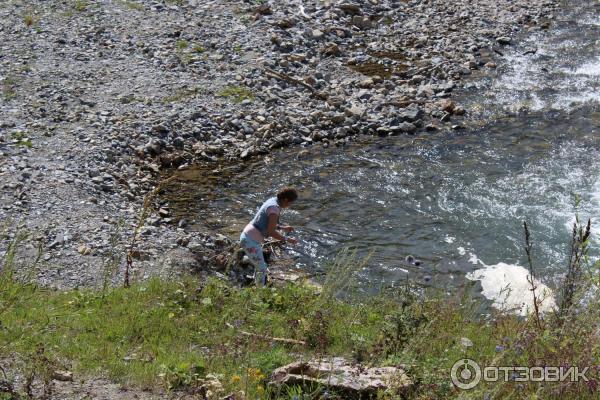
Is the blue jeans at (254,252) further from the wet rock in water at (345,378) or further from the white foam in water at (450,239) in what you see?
the wet rock in water at (345,378)

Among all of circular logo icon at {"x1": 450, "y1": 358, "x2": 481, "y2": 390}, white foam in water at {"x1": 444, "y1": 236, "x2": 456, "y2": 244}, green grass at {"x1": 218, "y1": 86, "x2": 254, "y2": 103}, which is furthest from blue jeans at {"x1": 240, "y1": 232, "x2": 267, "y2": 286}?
green grass at {"x1": 218, "y1": 86, "x2": 254, "y2": 103}

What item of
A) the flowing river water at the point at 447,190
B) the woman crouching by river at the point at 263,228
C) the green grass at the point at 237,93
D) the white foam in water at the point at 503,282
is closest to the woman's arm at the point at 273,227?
the woman crouching by river at the point at 263,228

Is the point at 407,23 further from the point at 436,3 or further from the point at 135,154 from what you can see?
the point at 135,154

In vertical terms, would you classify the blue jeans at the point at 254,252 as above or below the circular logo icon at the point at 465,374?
below

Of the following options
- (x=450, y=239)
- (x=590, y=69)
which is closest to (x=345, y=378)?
(x=450, y=239)

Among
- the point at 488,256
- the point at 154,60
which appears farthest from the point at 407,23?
the point at 488,256

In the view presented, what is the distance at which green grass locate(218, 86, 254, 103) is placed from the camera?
17.9 meters

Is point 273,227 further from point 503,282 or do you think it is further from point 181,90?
point 181,90

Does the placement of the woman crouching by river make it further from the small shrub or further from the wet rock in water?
the small shrub

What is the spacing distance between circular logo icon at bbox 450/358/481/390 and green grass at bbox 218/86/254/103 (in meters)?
12.1

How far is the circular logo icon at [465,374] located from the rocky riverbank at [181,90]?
19.8 feet

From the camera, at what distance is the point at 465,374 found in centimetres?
624

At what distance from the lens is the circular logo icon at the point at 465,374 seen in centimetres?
600

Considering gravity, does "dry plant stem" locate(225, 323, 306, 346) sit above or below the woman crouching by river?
below
